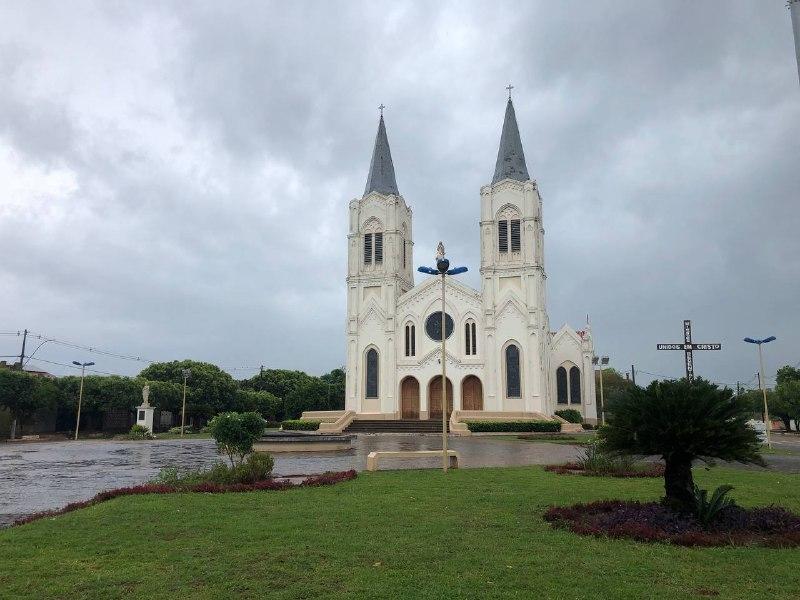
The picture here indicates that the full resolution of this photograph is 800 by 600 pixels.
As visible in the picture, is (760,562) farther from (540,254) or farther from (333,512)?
(540,254)

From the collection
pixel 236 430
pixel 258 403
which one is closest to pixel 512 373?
pixel 258 403

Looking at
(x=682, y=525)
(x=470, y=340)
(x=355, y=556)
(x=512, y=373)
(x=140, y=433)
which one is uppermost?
(x=470, y=340)

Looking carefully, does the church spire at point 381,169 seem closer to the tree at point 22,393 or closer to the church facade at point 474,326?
the church facade at point 474,326

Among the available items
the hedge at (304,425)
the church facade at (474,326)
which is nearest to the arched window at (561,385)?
the church facade at (474,326)

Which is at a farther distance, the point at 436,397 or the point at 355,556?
the point at 436,397

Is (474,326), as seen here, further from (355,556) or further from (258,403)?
(355,556)

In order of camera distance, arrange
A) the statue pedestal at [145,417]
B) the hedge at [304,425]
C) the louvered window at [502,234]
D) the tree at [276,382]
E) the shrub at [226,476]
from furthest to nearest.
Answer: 1. the tree at [276,382]
2. the louvered window at [502,234]
3. the hedge at [304,425]
4. the statue pedestal at [145,417]
5. the shrub at [226,476]

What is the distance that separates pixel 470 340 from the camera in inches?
1943

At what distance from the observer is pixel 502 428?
134 feet

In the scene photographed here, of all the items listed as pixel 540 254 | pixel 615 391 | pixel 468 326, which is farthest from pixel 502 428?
pixel 615 391

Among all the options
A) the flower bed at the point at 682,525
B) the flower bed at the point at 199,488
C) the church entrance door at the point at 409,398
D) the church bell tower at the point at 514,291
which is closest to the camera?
the flower bed at the point at 682,525

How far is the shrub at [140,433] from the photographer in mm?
39812

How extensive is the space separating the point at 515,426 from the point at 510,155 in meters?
23.0

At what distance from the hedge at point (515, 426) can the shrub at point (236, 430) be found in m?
26.9
